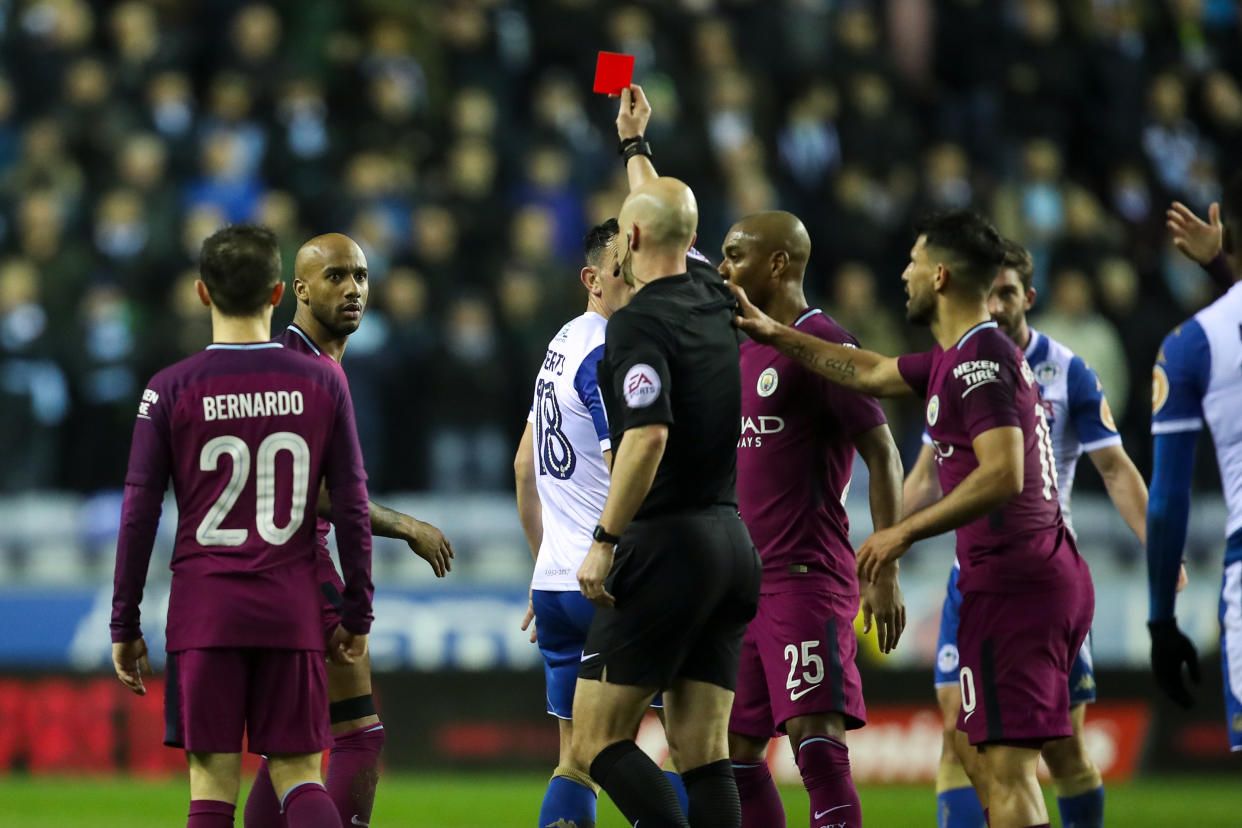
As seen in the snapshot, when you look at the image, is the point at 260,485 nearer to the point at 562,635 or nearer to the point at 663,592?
the point at 663,592

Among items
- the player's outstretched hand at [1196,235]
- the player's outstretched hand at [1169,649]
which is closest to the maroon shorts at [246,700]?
the player's outstretched hand at [1169,649]

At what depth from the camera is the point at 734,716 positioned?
6.79 m

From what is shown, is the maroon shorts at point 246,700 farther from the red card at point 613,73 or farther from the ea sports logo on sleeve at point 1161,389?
the ea sports logo on sleeve at point 1161,389

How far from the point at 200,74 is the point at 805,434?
10759 millimetres

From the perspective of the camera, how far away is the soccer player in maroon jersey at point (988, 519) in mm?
6062

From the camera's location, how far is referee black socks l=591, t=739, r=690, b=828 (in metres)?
5.63

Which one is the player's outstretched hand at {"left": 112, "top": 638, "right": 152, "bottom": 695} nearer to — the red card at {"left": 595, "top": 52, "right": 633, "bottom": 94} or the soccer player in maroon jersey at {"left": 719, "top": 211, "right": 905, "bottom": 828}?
the soccer player in maroon jersey at {"left": 719, "top": 211, "right": 905, "bottom": 828}

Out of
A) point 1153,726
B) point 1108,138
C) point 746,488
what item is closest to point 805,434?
point 746,488

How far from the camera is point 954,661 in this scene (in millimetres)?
7863

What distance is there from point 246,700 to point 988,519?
273 cm

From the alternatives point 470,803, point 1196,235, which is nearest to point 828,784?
point 1196,235

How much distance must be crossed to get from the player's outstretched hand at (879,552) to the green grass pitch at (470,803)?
435 centimetres

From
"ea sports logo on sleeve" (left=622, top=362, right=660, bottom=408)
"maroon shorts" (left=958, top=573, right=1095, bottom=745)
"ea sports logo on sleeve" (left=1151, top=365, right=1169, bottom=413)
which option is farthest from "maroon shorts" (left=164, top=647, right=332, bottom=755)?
"ea sports logo on sleeve" (left=1151, top=365, right=1169, bottom=413)

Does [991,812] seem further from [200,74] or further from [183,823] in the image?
[200,74]
